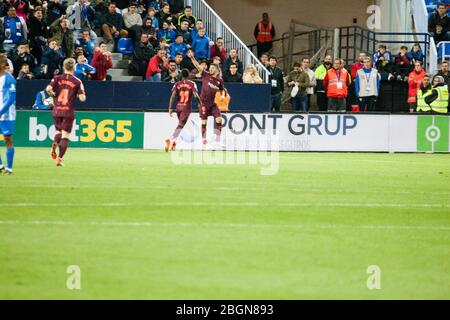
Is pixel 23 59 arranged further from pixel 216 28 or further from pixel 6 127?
pixel 6 127

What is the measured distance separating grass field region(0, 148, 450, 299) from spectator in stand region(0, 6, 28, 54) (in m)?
10.3

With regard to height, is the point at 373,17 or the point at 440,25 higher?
the point at 373,17

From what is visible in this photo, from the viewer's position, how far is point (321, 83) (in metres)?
30.6

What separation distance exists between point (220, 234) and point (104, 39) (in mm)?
20765

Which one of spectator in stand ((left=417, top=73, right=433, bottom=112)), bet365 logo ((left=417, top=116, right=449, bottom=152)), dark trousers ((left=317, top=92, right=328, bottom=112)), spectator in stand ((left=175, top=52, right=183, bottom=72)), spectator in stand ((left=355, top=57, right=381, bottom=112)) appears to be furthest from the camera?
dark trousers ((left=317, top=92, right=328, bottom=112))

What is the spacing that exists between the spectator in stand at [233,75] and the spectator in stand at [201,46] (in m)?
1.01

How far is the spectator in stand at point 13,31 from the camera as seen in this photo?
2767 centimetres

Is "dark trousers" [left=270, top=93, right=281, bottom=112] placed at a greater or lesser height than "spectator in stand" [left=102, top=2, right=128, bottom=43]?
lesser

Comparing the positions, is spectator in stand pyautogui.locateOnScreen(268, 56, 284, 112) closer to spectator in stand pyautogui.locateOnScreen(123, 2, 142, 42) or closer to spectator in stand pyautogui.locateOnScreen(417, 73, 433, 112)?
spectator in stand pyautogui.locateOnScreen(417, 73, 433, 112)

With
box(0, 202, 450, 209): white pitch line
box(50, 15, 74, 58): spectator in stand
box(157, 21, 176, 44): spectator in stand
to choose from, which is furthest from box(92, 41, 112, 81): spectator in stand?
box(0, 202, 450, 209): white pitch line

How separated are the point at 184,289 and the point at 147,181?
8.81m

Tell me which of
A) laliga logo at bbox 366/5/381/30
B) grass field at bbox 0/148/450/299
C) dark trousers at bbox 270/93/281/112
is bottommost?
grass field at bbox 0/148/450/299

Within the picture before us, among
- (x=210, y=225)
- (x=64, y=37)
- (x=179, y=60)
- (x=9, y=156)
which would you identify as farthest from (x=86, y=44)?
(x=210, y=225)

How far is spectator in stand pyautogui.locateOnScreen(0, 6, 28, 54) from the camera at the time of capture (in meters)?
27.7
